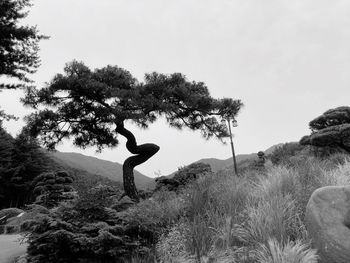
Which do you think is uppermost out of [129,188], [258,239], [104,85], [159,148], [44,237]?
[104,85]

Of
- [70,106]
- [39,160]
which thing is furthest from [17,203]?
[70,106]

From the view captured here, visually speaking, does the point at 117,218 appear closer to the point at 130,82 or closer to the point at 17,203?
the point at 130,82

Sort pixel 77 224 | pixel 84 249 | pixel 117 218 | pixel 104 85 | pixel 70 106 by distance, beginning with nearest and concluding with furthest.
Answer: pixel 84 249, pixel 77 224, pixel 117 218, pixel 104 85, pixel 70 106

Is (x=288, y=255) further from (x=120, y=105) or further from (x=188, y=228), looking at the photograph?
(x=120, y=105)

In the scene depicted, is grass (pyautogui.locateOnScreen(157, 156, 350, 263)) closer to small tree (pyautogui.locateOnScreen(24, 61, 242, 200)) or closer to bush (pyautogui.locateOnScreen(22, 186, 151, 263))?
bush (pyautogui.locateOnScreen(22, 186, 151, 263))

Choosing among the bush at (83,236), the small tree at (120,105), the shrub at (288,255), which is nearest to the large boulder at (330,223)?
the shrub at (288,255)

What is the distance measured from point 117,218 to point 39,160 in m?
34.1

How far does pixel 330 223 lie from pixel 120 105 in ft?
36.0

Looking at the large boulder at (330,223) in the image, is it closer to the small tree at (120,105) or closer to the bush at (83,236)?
the bush at (83,236)

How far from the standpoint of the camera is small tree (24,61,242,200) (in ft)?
44.9

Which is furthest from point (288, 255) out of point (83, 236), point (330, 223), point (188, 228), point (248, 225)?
point (83, 236)

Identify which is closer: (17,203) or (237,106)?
(237,106)

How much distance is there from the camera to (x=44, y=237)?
4.82m

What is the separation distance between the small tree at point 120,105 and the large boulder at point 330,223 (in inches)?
Answer: 375
